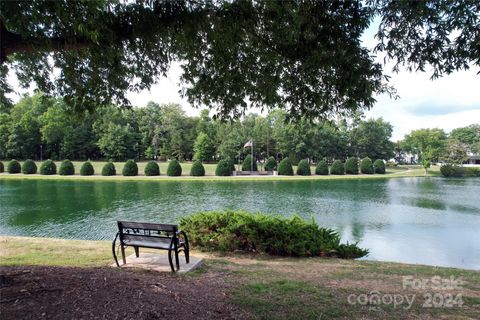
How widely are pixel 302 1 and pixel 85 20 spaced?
2066mm

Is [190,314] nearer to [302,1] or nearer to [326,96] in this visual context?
[326,96]

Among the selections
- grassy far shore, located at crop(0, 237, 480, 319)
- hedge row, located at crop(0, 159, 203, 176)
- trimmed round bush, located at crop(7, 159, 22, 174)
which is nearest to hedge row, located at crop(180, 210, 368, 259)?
grassy far shore, located at crop(0, 237, 480, 319)

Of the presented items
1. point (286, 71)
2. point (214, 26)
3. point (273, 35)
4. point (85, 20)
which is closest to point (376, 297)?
point (286, 71)

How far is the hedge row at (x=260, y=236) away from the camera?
5742 mm

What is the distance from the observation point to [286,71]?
410cm

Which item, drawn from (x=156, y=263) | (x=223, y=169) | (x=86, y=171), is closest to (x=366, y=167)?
(x=223, y=169)

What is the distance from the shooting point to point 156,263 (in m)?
4.54

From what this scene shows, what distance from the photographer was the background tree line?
49297 mm

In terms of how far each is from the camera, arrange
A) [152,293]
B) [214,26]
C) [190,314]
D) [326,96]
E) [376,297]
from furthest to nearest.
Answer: [326,96] < [214,26] < [376,297] < [152,293] < [190,314]

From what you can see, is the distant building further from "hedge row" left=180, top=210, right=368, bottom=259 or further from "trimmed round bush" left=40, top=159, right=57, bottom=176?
"hedge row" left=180, top=210, right=368, bottom=259

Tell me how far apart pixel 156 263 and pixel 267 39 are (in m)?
3.22

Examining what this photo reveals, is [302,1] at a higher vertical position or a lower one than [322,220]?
higher

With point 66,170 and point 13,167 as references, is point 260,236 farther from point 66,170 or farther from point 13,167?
point 13,167

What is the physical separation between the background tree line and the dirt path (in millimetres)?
43009
